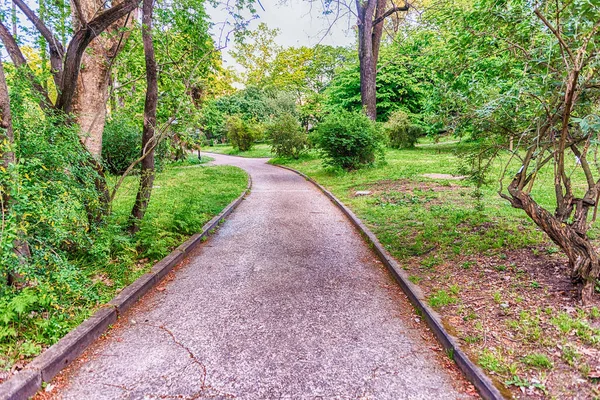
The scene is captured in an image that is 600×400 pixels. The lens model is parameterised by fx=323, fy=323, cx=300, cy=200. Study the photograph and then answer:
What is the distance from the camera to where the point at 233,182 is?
476 inches

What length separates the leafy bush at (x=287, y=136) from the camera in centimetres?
1823

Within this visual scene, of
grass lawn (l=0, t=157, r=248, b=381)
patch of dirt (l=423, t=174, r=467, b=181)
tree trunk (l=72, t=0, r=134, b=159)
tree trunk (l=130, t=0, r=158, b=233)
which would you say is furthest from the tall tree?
A: patch of dirt (l=423, t=174, r=467, b=181)

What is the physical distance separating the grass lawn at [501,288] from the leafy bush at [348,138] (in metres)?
5.02

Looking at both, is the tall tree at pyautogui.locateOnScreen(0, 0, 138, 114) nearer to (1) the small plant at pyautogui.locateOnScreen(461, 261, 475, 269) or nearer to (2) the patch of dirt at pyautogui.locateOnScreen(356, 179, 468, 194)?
(1) the small plant at pyautogui.locateOnScreen(461, 261, 475, 269)

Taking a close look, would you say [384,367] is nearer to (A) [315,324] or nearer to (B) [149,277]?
(A) [315,324]

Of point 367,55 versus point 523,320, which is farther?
point 367,55

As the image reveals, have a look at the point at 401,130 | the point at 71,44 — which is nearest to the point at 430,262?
the point at 71,44

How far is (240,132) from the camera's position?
27.9 metres

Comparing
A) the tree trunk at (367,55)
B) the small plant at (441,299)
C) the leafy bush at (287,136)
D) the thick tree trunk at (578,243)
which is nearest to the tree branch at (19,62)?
the small plant at (441,299)

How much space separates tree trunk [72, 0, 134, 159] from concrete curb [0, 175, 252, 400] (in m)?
2.11

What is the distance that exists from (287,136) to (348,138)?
7.25 metres

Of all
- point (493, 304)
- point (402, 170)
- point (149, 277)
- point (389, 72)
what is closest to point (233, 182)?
point (402, 170)

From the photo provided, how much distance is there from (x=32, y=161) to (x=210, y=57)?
12.1 ft

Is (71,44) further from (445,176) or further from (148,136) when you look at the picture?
(445,176)
